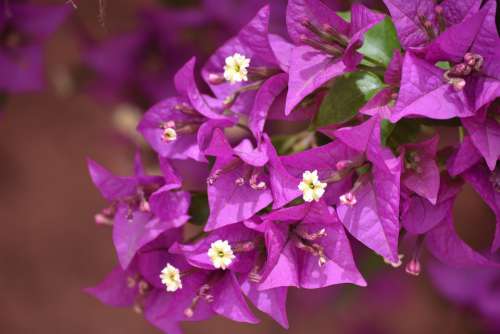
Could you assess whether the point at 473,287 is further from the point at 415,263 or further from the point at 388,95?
the point at 388,95

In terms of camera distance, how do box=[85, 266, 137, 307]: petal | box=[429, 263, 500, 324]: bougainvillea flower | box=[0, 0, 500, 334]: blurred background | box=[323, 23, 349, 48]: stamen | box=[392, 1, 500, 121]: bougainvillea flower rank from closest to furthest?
box=[392, 1, 500, 121]: bougainvillea flower, box=[323, 23, 349, 48]: stamen, box=[85, 266, 137, 307]: petal, box=[429, 263, 500, 324]: bougainvillea flower, box=[0, 0, 500, 334]: blurred background

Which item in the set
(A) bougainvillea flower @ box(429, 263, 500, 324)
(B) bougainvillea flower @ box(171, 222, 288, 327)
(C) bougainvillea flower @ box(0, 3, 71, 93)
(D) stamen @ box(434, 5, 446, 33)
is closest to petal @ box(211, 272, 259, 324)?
(B) bougainvillea flower @ box(171, 222, 288, 327)

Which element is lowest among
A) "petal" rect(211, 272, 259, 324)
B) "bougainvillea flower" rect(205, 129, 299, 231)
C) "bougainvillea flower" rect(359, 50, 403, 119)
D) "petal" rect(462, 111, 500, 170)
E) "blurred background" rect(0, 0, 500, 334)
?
"blurred background" rect(0, 0, 500, 334)

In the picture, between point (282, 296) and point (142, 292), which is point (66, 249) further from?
point (282, 296)

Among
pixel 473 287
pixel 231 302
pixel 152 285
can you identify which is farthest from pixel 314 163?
pixel 473 287

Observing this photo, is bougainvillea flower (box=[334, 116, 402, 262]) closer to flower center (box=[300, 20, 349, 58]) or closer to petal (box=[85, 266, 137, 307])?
flower center (box=[300, 20, 349, 58])

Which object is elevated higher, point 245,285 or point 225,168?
point 225,168

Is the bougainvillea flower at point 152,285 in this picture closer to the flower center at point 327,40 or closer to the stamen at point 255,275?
the stamen at point 255,275

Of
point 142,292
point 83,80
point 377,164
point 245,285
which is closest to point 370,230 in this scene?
point 377,164
